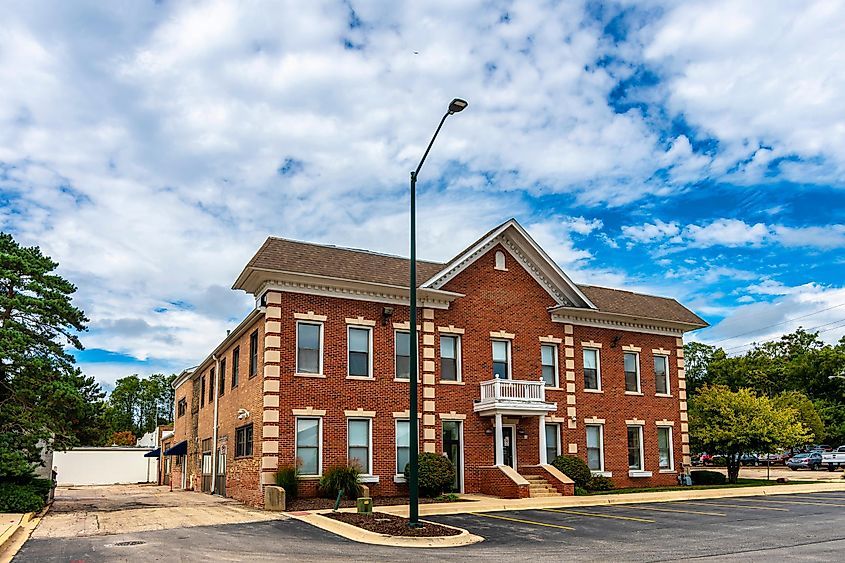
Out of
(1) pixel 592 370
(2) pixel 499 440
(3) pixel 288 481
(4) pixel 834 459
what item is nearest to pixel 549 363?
(1) pixel 592 370

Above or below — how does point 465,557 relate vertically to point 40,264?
below

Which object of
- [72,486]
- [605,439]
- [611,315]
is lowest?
[72,486]

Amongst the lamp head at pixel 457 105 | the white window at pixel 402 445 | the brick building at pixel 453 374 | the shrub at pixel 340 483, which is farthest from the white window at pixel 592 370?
the lamp head at pixel 457 105

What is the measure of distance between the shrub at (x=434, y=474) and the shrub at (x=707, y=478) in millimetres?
14338

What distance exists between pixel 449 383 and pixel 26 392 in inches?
544

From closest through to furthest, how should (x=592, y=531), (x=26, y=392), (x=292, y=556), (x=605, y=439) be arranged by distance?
(x=292, y=556), (x=592, y=531), (x=26, y=392), (x=605, y=439)

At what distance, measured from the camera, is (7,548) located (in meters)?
15.3

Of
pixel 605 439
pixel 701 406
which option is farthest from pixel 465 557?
pixel 701 406

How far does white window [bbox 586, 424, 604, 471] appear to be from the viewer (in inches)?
1257

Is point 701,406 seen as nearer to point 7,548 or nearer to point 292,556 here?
point 292,556

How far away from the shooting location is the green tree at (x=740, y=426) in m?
33.4

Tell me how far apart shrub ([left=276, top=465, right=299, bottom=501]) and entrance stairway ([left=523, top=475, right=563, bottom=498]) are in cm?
816

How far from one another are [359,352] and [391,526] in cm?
988

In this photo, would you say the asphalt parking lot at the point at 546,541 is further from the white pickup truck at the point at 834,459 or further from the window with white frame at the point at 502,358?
the white pickup truck at the point at 834,459
